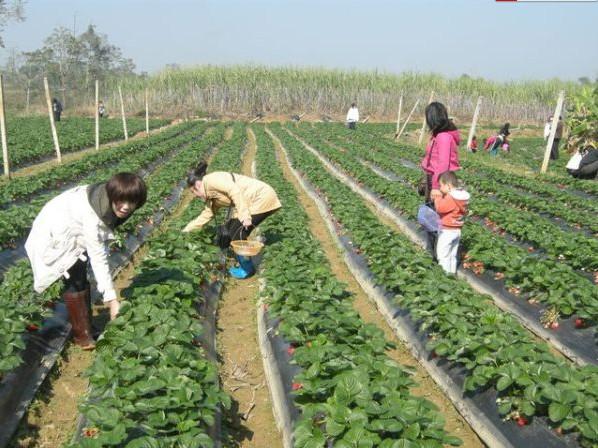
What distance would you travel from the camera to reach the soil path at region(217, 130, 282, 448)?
3865mm

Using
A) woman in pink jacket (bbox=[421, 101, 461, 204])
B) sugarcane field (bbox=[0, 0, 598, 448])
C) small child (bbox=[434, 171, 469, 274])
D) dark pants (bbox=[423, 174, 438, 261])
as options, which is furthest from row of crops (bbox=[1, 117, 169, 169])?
small child (bbox=[434, 171, 469, 274])

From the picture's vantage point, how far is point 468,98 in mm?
45469

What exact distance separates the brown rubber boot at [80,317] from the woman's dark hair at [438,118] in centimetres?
443

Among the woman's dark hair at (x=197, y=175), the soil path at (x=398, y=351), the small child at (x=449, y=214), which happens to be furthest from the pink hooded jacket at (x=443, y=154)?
the woman's dark hair at (x=197, y=175)

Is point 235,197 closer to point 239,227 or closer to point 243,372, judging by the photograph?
point 239,227

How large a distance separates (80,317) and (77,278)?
1.24ft

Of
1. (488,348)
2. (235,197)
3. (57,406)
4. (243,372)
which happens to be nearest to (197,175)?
(235,197)

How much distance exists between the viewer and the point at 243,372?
474 cm

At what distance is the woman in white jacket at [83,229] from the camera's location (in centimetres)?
383

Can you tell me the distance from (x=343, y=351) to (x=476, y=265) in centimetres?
403

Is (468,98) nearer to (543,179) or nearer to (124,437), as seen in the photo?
(543,179)

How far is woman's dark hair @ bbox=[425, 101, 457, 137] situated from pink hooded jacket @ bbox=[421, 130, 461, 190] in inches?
3.6

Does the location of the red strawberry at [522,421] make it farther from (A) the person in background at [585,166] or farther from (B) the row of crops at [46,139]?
(B) the row of crops at [46,139]

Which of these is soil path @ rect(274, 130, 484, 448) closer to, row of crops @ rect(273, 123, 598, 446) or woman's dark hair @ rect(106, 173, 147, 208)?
row of crops @ rect(273, 123, 598, 446)
